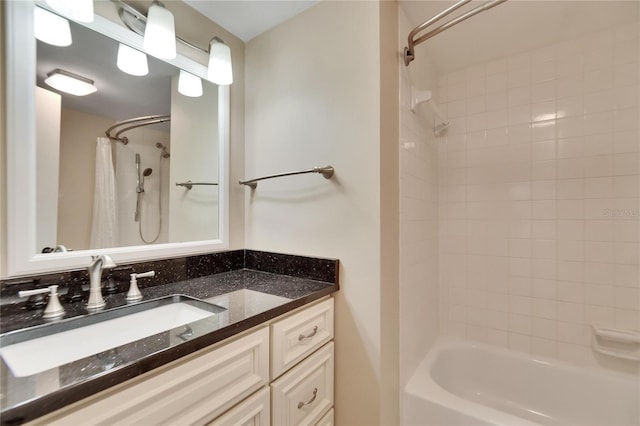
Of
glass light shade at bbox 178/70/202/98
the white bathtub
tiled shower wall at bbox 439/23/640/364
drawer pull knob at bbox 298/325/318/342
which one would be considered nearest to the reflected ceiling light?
glass light shade at bbox 178/70/202/98

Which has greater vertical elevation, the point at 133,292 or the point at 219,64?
the point at 219,64

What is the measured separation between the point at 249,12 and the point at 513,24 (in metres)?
1.37

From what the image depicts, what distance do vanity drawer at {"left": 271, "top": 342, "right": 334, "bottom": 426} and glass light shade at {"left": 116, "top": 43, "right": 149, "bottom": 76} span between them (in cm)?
135

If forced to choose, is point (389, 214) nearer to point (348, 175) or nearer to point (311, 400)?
point (348, 175)

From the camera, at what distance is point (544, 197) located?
1.61m

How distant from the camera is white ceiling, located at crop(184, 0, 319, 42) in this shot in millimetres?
1259

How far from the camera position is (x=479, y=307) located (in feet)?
5.87

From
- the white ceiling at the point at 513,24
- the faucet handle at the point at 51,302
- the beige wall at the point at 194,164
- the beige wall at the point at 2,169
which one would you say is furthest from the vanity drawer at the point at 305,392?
the white ceiling at the point at 513,24

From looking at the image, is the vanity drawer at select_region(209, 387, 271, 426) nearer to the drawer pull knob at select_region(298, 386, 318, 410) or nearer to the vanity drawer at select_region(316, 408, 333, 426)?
the drawer pull knob at select_region(298, 386, 318, 410)

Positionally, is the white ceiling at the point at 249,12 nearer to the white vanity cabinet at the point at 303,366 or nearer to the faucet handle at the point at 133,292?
the faucet handle at the point at 133,292

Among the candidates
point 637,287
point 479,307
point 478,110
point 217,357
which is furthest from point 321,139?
point 637,287

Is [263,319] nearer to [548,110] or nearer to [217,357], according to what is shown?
[217,357]

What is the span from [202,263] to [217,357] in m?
0.68

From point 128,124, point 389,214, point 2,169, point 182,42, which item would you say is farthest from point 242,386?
point 182,42
